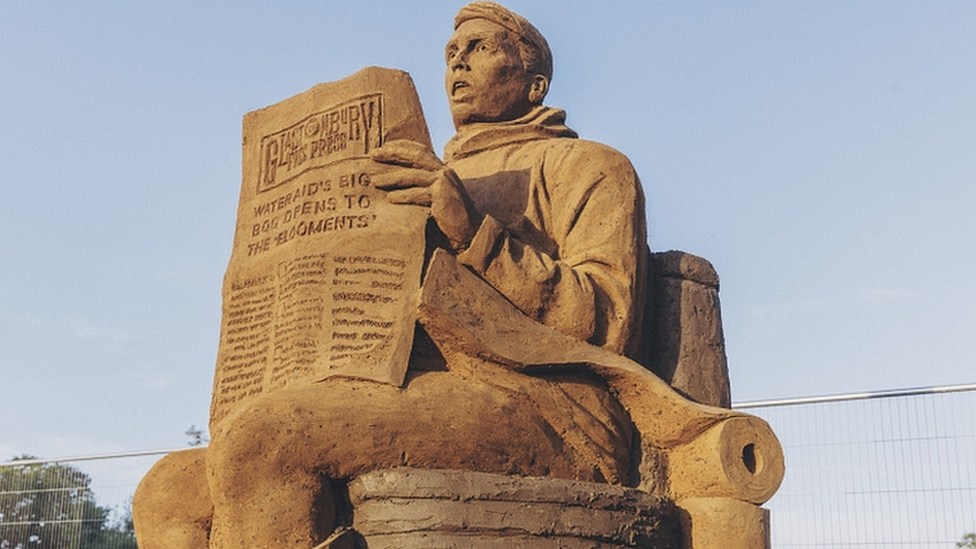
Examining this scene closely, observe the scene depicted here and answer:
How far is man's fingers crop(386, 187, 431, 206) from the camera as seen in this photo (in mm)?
5457

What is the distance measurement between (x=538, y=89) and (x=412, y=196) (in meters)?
1.24

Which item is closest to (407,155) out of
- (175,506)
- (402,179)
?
(402,179)

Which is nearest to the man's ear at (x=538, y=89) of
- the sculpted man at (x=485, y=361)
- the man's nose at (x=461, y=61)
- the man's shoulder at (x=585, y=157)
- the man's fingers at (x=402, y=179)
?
the sculpted man at (x=485, y=361)

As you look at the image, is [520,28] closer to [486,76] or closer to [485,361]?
[486,76]

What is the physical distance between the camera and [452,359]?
17.7ft

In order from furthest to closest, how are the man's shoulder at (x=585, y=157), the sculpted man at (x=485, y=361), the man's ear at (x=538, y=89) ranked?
the man's ear at (x=538, y=89) → the man's shoulder at (x=585, y=157) → the sculpted man at (x=485, y=361)

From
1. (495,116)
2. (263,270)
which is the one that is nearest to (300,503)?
(263,270)

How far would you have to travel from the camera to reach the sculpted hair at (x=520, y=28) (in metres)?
6.39

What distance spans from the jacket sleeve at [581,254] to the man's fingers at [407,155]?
1.05ft

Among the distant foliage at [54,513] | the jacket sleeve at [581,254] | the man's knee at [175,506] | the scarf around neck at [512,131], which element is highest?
the scarf around neck at [512,131]

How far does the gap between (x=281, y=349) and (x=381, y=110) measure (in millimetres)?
1066

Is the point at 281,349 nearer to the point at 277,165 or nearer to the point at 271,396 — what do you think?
the point at 271,396

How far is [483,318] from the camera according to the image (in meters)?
5.35

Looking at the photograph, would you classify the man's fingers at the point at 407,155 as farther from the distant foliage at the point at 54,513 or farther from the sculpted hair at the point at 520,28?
the distant foliage at the point at 54,513
